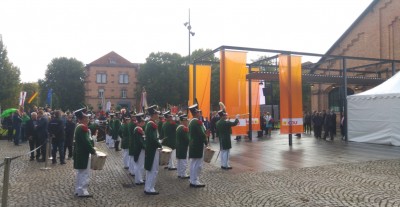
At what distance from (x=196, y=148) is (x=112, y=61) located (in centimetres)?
6678

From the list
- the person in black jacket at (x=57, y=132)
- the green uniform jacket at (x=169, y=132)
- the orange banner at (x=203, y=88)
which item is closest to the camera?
the green uniform jacket at (x=169, y=132)

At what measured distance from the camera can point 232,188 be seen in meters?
8.34

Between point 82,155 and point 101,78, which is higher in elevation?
point 101,78

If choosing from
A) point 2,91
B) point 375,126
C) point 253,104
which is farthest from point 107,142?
point 2,91

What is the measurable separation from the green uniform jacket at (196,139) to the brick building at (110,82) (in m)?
61.1

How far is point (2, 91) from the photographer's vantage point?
39656 millimetres

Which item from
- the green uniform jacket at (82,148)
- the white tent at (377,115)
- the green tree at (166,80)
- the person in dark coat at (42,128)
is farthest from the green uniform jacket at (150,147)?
the green tree at (166,80)

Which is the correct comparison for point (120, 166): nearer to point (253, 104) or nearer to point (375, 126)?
point (253, 104)

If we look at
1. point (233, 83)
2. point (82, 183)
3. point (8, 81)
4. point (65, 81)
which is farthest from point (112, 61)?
point (82, 183)

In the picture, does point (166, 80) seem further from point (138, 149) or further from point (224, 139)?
point (138, 149)

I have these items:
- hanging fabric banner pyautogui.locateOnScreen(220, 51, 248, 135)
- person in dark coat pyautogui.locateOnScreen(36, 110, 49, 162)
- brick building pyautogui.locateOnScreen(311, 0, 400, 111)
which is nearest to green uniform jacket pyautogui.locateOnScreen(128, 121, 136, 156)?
person in dark coat pyautogui.locateOnScreen(36, 110, 49, 162)

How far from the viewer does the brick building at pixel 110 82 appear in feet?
230

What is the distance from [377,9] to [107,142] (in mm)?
23434

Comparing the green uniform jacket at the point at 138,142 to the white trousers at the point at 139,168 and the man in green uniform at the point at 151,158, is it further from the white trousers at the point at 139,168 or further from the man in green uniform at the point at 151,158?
the man in green uniform at the point at 151,158
